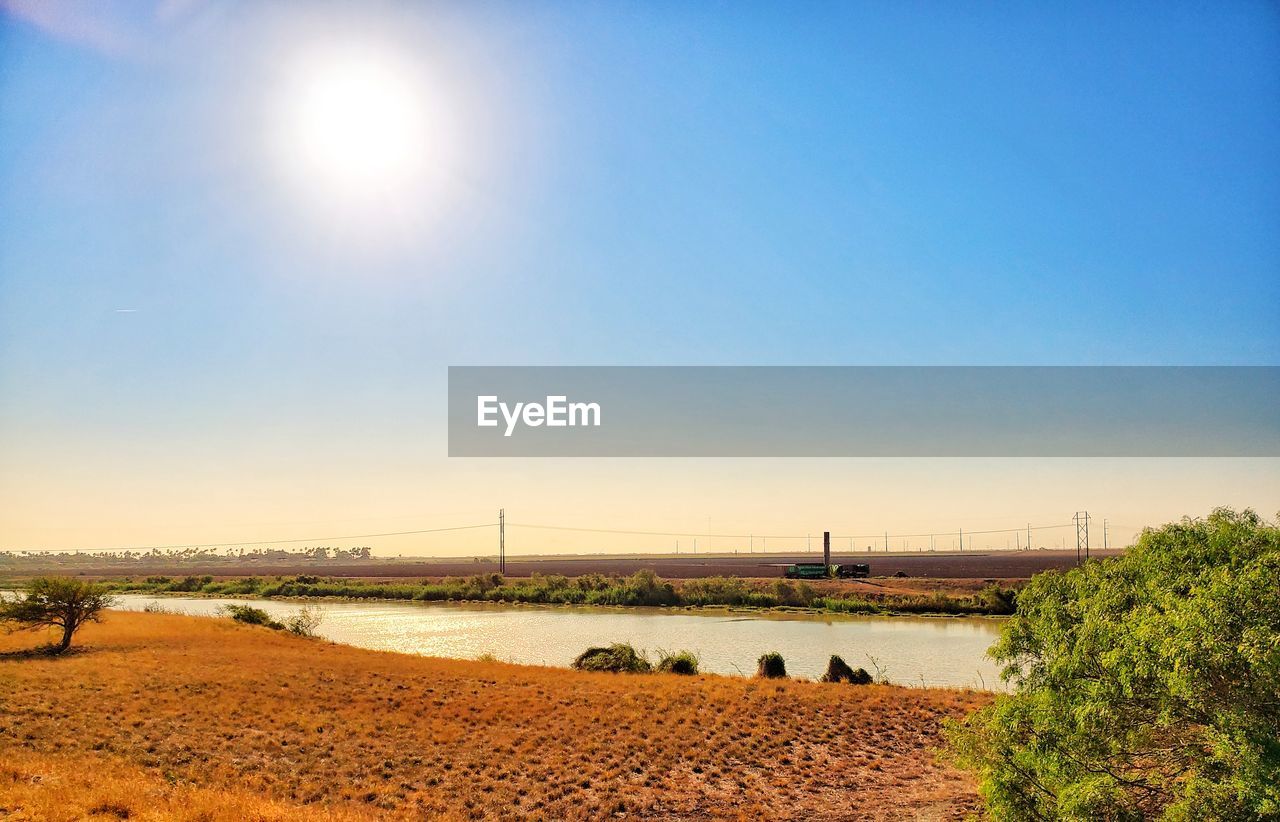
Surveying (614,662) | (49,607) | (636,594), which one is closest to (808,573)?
(636,594)

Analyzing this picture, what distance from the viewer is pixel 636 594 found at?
8950 cm

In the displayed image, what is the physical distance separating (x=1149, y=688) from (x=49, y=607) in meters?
39.7

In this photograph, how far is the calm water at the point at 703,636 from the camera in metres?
39.4

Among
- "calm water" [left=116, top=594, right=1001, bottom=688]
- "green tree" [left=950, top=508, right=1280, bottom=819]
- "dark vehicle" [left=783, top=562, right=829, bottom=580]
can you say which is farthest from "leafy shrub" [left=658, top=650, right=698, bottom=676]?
"dark vehicle" [left=783, top=562, right=829, bottom=580]

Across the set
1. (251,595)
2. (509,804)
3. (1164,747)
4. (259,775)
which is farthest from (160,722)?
(251,595)

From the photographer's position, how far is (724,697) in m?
25.0

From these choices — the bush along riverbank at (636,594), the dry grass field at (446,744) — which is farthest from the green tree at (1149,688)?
the bush along riverbank at (636,594)

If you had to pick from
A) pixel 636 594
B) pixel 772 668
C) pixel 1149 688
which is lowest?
pixel 636 594

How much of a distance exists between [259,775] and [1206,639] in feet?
56.9

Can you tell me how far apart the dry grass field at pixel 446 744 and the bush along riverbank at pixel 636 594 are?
52558mm

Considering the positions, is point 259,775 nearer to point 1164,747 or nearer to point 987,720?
point 987,720

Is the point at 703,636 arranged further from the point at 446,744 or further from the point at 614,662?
the point at 446,744

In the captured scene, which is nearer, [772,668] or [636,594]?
[772,668]

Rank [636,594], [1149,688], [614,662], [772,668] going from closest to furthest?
[1149,688] → [772,668] → [614,662] → [636,594]
